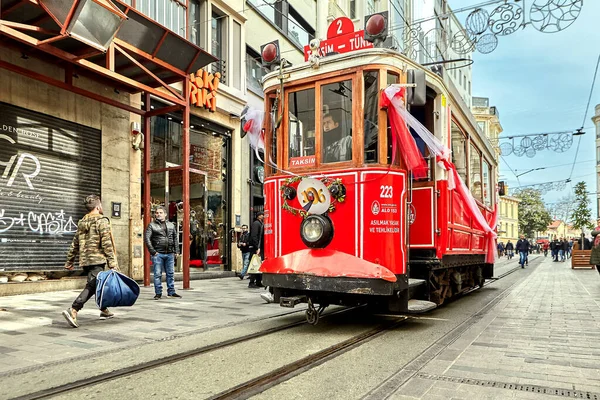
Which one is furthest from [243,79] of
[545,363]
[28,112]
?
[545,363]

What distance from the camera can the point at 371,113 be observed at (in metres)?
6.50

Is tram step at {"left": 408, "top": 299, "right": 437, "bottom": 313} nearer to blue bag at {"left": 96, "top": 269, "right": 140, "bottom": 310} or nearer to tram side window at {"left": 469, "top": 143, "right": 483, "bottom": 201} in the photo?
blue bag at {"left": 96, "top": 269, "right": 140, "bottom": 310}

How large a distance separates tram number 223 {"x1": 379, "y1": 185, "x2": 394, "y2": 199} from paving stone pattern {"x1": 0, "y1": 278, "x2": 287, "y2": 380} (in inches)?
106

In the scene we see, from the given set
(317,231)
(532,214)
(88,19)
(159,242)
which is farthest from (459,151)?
(532,214)

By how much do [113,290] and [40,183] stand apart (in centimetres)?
484

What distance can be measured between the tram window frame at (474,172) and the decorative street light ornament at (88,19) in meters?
6.65

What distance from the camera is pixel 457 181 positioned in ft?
26.7

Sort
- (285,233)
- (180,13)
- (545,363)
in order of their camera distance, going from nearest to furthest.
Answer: (545,363) < (285,233) < (180,13)

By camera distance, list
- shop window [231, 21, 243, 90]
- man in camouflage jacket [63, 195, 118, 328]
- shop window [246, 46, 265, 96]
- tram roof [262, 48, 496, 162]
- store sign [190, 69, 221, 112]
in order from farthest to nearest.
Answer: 1. shop window [246, 46, 265, 96]
2. shop window [231, 21, 243, 90]
3. store sign [190, 69, 221, 112]
4. man in camouflage jacket [63, 195, 118, 328]
5. tram roof [262, 48, 496, 162]

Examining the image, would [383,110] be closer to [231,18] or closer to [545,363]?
[545,363]

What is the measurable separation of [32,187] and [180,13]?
5.87m

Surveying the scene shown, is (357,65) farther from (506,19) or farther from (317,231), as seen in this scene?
(506,19)

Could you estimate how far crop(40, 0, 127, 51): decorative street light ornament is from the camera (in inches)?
309

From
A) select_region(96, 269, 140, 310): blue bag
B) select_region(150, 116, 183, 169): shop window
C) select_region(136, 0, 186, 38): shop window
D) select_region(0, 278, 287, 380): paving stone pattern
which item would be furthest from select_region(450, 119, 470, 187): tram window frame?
select_region(150, 116, 183, 169): shop window
